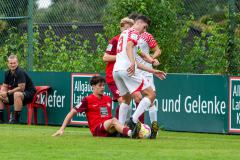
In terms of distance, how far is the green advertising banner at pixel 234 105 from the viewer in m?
15.6

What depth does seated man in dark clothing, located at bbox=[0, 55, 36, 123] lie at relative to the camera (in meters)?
18.2

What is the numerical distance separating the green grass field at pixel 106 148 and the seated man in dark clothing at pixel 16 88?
4.74 meters

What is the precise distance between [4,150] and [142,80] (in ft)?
10.5

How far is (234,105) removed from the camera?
15.6 meters

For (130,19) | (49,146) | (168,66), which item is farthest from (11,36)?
(49,146)

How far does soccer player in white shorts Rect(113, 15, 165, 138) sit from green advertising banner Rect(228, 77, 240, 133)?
2.80 metres

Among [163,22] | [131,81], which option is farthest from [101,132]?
[163,22]

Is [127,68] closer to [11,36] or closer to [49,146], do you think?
[49,146]

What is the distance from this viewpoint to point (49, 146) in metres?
11.1

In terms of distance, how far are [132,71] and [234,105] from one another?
3.29 metres

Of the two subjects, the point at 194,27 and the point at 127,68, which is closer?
the point at 127,68

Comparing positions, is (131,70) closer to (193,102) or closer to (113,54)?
(113,54)

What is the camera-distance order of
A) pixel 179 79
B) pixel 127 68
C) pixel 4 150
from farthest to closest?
pixel 179 79
pixel 127 68
pixel 4 150

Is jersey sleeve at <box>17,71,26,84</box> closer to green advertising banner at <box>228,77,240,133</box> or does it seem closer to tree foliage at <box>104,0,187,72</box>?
tree foliage at <box>104,0,187,72</box>
